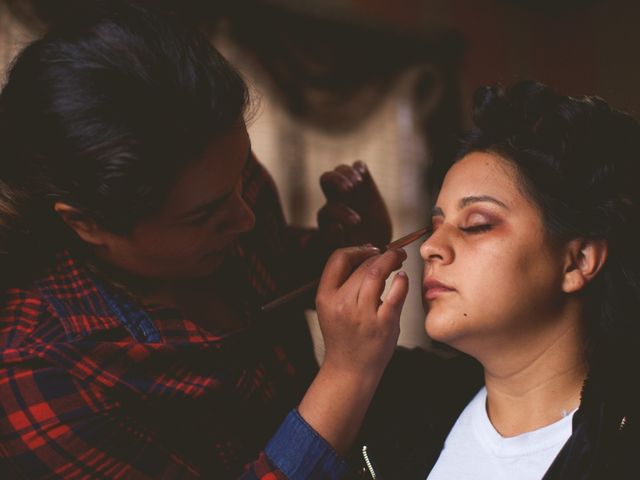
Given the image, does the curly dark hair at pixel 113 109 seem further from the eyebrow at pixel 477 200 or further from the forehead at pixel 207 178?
the eyebrow at pixel 477 200

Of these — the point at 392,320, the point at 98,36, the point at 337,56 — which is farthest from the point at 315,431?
the point at 337,56

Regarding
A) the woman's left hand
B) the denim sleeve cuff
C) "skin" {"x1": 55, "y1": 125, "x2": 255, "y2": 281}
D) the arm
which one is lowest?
the arm

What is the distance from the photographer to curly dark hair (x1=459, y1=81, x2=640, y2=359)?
4.15 ft

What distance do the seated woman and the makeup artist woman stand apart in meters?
0.17

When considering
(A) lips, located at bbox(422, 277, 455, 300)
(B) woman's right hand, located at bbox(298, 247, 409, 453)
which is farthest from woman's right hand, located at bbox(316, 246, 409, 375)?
(A) lips, located at bbox(422, 277, 455, 300)

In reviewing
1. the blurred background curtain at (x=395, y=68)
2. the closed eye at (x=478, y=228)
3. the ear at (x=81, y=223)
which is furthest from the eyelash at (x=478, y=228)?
→ the blurred background curtain at (x=395, y=68)

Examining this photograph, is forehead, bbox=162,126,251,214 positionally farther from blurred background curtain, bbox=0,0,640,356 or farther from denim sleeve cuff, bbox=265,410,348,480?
blurred background curtain, bbox=0,0,640,356

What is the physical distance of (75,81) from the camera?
102cm

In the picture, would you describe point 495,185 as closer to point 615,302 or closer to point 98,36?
point 615,302

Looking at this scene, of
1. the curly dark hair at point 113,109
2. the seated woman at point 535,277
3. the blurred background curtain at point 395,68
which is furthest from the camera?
the blurred background curtain at point 395,68

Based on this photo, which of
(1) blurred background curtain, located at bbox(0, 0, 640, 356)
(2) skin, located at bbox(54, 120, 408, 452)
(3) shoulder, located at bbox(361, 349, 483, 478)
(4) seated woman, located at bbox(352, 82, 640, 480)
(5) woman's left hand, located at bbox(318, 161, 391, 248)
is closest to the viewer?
(2) skin, located at bbox(54, 120, 408, 452)

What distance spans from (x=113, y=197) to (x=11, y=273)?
32 centimetres

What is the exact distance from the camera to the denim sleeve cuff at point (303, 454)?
1.13 metres

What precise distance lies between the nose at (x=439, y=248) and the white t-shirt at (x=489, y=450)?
0.33 meters
